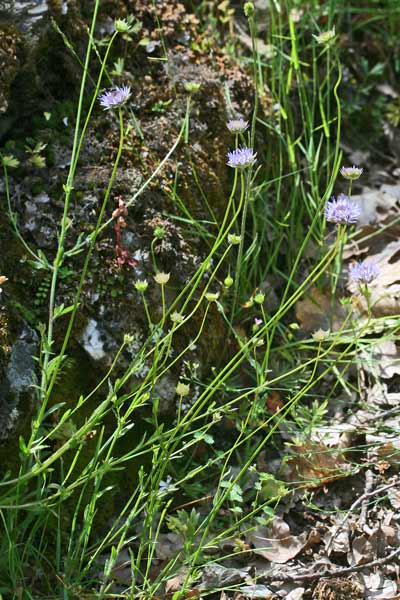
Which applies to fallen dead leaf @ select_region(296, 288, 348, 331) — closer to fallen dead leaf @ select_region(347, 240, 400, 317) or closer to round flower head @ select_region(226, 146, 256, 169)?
fallen dead leaf @ select_region(347, 240, 400, 317)

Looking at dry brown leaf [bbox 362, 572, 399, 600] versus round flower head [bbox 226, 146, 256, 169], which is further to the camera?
dry brown leaf [bbox 362, 572, 399, 600]

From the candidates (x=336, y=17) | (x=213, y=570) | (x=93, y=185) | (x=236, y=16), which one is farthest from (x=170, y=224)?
(x=336, y=17)

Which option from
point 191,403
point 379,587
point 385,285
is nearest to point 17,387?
point 191,403

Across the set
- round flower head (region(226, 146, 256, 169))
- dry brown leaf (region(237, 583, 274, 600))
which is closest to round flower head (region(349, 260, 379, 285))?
round flower head (region(226, 146, 256, 169))

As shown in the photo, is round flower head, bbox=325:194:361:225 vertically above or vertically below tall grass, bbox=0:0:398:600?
above

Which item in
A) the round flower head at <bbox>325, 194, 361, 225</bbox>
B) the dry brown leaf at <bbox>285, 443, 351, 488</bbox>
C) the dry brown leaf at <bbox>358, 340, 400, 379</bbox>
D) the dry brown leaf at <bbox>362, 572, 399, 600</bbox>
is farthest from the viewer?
the dry brown leaf at <bbox>358, 340, 400, 379</bbox>

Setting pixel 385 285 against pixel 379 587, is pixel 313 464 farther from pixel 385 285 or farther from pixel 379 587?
pixel 385 285

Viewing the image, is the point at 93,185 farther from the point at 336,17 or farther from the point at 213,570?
the point at 336,17
